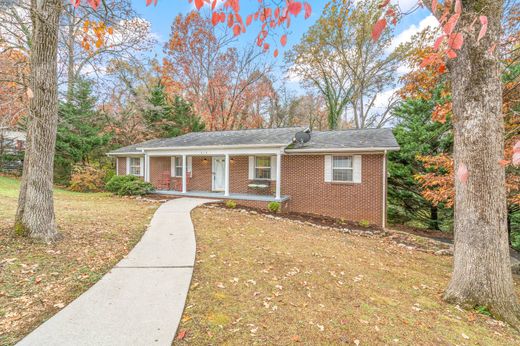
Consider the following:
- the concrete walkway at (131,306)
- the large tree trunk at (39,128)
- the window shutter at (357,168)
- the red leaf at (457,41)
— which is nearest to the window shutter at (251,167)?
the window shutter at (357,168)

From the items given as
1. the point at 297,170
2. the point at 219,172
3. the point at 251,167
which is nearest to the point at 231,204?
the point at 251,167

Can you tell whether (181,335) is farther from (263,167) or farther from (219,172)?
(219,172)

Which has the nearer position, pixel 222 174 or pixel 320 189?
pixel 320 189

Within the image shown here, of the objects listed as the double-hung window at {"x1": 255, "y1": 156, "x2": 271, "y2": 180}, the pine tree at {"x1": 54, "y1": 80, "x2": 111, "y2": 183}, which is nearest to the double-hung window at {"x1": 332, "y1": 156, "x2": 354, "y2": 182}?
the double-hung window at {"x1": 255, "y1": 156, "x2": 271, "y2": 180}

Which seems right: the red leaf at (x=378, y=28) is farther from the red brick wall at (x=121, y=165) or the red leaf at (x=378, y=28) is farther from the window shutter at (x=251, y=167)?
the red brick wall at (x=121, y=165)

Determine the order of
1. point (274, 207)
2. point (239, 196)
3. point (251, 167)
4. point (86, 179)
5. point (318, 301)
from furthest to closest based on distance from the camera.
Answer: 1. point (86, 179)
2. point (251, 167)
3. point (239, 196)
4. point (274, 207)
5. point (318, 301)

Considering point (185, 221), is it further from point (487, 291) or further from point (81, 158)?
point (81, 158)

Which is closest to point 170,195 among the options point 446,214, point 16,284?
point 16,284

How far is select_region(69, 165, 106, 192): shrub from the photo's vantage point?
16.6 m

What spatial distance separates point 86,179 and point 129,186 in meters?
5.11

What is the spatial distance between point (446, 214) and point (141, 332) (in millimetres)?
14498

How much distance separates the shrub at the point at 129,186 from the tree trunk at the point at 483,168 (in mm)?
13619

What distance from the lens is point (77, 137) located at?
17.5m

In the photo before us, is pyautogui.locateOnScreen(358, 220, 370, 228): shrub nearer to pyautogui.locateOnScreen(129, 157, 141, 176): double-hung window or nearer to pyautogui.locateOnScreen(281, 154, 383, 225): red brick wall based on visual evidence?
pyautogui.locateOnScreen(281, 154, 383, 225): red brick wall
